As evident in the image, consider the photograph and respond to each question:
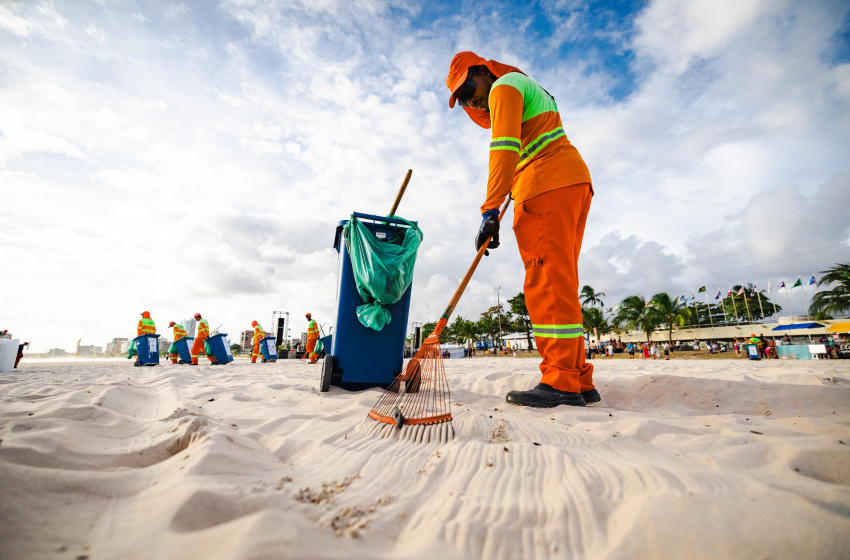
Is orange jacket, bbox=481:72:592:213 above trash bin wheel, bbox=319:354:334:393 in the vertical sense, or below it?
above

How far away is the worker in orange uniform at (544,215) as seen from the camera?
2.10 meters

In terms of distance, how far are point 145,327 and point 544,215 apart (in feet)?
34.6

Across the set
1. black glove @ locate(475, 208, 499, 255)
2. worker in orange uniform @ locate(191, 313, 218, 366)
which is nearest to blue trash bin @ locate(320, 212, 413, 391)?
black glove @ locate(475, 208, 499, 255)

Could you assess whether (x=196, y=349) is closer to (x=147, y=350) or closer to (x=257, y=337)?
(x=147, y=350)

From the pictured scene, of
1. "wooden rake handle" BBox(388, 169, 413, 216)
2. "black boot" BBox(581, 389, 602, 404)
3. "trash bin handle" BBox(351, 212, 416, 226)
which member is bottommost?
"black boot" BBox(581, 389, 602, 404)

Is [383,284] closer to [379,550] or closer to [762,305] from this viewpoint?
[379,550]

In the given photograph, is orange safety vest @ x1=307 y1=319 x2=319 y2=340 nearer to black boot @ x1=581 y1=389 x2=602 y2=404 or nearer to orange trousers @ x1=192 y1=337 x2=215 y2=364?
orange trousers @ x1=192 y1=337 x2=215 y2=364

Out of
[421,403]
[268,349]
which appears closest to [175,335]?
[268,349]

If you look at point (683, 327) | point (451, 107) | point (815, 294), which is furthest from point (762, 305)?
point (451, 107)

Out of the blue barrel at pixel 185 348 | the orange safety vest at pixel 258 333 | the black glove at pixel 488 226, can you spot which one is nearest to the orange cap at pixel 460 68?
the black glove at pixel 488 226

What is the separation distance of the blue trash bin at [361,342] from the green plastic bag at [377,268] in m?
0.09

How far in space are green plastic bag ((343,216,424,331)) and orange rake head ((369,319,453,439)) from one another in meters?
0.63

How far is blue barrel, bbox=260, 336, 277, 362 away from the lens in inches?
427

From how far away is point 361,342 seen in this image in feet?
9.90
